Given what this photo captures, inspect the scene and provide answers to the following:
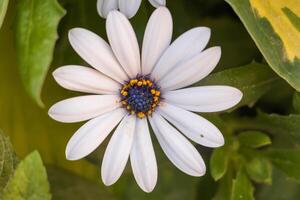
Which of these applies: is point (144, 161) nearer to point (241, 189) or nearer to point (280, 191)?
point (241, 189)

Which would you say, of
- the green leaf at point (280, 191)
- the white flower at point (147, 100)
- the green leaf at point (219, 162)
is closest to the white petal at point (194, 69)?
the white flower at point (147, 100)

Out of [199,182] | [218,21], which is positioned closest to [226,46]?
[218,21]

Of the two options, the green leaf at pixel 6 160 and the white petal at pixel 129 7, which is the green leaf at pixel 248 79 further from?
the green leaf at pixel 6 160

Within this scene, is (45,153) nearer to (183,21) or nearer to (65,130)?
(65,130)

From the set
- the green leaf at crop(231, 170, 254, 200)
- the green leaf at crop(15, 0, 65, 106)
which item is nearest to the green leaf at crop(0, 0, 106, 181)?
the green leaf at crop(15, 0, 65, 106)

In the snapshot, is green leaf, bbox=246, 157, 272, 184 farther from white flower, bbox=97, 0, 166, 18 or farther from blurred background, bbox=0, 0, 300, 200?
white flower, bbox=97, 0, 166, 18

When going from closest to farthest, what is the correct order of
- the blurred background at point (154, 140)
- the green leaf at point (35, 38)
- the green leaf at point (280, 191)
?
the green leaf at point (35, 38), the blurred background at point (154, 140), the green leaf at point (280, 191)
